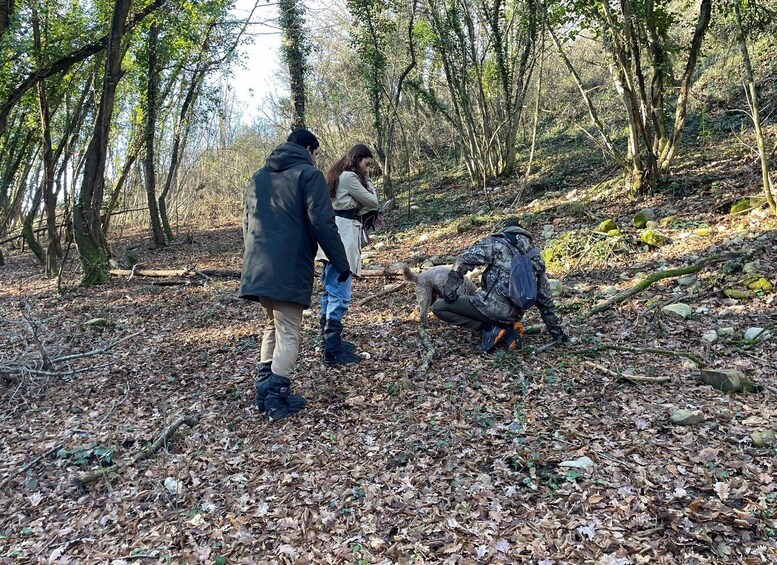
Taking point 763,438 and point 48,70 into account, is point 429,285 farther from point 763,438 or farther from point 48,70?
point 48,70

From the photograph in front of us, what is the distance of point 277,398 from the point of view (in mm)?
3990

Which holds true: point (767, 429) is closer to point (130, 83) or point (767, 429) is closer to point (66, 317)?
point (66, 317)

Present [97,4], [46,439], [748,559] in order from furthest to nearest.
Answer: [97,4]
[46,439]
[748,559]

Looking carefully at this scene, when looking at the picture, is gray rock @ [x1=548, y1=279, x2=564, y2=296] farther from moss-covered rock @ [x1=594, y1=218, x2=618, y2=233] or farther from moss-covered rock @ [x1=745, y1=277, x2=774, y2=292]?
moss-covered rock @ [x1=745, y1=277, x2=774, y2=292]

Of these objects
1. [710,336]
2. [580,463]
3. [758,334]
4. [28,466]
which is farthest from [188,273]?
[758,334]

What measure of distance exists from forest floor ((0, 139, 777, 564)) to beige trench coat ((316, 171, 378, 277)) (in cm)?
111

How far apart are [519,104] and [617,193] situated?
4982 mm

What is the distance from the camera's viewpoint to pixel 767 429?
3.30 meters

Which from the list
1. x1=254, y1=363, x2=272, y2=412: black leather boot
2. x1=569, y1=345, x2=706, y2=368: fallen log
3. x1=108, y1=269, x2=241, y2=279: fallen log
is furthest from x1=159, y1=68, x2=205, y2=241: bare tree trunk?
x1=569, y1=345, x2=706, y2=368: fallen log

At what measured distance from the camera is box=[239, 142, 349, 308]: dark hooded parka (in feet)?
12.2

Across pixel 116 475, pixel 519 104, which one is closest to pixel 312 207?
pixel 116 475

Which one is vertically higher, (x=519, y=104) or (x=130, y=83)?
(x=130, y=83)

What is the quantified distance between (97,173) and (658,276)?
9.48 meters

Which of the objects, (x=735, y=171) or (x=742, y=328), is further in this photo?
(x=735, y=171)
